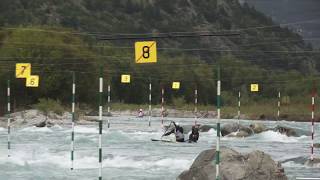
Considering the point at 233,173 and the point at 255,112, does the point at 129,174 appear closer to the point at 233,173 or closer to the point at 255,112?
the point at 233,173

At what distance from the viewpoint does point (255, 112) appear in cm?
9325

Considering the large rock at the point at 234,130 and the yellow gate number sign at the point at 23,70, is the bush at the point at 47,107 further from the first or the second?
the large rock at the point at 234,130

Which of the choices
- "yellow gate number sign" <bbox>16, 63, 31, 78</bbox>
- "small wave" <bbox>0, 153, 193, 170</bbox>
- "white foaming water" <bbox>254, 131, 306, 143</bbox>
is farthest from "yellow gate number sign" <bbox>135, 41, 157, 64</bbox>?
"white foaming water" <bbox>254, 131, 306, 143</bbox>

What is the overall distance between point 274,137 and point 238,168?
24163mm

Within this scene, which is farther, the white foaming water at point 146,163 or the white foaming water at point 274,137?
the white foaming water at point 274,137

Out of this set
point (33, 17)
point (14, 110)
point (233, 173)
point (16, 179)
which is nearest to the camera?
point (233, 173)

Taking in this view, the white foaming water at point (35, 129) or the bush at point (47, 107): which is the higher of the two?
the bush at point (47, 107)

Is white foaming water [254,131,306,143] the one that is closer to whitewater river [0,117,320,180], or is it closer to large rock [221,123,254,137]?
whitewater river [0,117,320,180]

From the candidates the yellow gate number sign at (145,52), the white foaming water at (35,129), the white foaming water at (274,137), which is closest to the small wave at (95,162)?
the yellow gate number sign at (145,52)

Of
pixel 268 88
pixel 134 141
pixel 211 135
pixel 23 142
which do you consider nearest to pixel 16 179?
pixel 23 142

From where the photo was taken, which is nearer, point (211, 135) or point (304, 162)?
point (304, 162)

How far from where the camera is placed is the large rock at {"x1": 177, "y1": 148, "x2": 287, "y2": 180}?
16.4 meters

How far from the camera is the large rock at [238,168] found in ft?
53.7

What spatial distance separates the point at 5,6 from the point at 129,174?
147363mm
